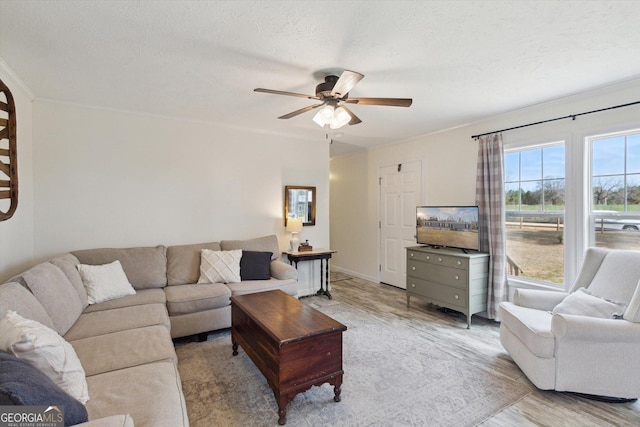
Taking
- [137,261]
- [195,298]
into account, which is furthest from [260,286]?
[137,261]

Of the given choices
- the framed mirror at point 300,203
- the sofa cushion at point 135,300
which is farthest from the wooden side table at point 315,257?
the sofa cushion at point 135,300

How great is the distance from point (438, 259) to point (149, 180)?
3.65 m

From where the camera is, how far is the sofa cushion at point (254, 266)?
11.8ft

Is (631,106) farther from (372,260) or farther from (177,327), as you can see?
(177,327)

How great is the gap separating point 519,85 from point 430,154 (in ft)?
5.84

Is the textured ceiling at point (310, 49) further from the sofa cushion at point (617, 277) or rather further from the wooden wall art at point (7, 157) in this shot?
the sofa cushion at point (617, 277)

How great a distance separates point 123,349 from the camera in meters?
1.87

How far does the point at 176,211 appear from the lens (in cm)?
378

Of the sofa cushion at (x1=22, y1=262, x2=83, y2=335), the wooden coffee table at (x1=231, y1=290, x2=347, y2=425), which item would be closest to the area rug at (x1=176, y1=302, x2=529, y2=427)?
the wooden coffee table at (x1=231, y1=290, x2=347, y2=425)

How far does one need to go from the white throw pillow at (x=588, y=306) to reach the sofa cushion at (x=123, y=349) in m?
2.93

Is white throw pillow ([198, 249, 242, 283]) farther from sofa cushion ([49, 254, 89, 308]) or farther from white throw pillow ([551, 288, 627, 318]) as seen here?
white throw pillow ([551, 288, 627, 318])

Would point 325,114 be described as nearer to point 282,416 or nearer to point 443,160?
point 282,416

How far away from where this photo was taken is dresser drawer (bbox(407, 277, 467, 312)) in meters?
3.43

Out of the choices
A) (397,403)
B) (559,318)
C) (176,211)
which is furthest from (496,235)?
(176,211)
